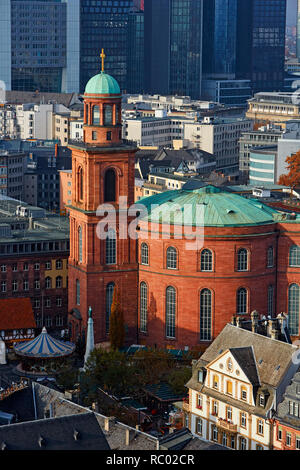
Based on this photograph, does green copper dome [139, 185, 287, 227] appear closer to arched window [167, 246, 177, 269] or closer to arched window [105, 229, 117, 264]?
arched window [167, 246, 177, 269]

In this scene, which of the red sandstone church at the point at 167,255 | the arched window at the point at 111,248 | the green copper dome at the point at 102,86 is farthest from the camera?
the arched window at the point at 111,248

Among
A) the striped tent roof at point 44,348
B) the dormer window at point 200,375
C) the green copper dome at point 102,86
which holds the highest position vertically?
the green copper dome at point 102,86

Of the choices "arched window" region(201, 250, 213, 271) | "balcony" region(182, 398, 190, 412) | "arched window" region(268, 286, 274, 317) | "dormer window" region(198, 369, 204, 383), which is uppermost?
"arched window" region(201, 250, 213, 271)

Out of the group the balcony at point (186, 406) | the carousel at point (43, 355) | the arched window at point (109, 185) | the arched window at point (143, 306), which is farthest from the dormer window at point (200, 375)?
the arched window at point (109, 185)

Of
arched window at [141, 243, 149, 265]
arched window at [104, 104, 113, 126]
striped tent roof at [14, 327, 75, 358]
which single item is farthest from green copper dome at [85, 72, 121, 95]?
striped tent roof at [14, 327, 75, 358]

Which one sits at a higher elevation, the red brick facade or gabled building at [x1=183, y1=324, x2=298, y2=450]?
the red brick facade

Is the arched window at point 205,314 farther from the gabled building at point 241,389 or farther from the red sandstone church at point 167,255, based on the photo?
the gabled building at point 241,389
